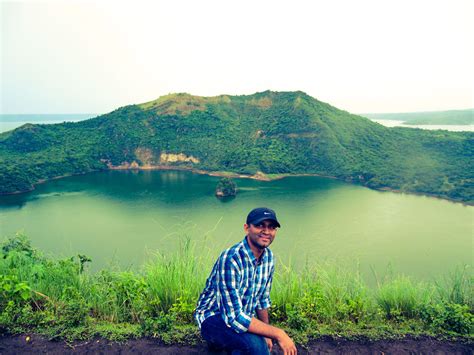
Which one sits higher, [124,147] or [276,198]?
[124,147]

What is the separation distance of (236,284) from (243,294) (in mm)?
199

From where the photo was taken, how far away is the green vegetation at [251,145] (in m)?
52.1

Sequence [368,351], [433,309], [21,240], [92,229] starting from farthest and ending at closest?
[92,229]
[21,240]
[433,309]
[368,351]

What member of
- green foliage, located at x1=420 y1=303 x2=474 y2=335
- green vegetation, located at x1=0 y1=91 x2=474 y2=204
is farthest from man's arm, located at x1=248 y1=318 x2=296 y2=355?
green vegetation, located at x1=0 y1=91 x2=474 y2=204

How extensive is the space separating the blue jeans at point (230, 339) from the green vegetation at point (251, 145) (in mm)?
49744

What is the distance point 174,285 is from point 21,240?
462 centimetres

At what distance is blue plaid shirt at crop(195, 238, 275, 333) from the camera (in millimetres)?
2199

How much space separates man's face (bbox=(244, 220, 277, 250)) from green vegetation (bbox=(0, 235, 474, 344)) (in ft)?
→ 3.82

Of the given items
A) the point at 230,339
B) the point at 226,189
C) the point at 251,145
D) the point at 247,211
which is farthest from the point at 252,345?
the point at 251,145

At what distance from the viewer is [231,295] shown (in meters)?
2.21

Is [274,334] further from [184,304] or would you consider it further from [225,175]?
[225,175]

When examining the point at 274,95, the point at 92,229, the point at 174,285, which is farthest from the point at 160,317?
the point at 274,95

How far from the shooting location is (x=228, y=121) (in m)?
82.4

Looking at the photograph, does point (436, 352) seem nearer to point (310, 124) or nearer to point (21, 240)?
point (21, 240)
